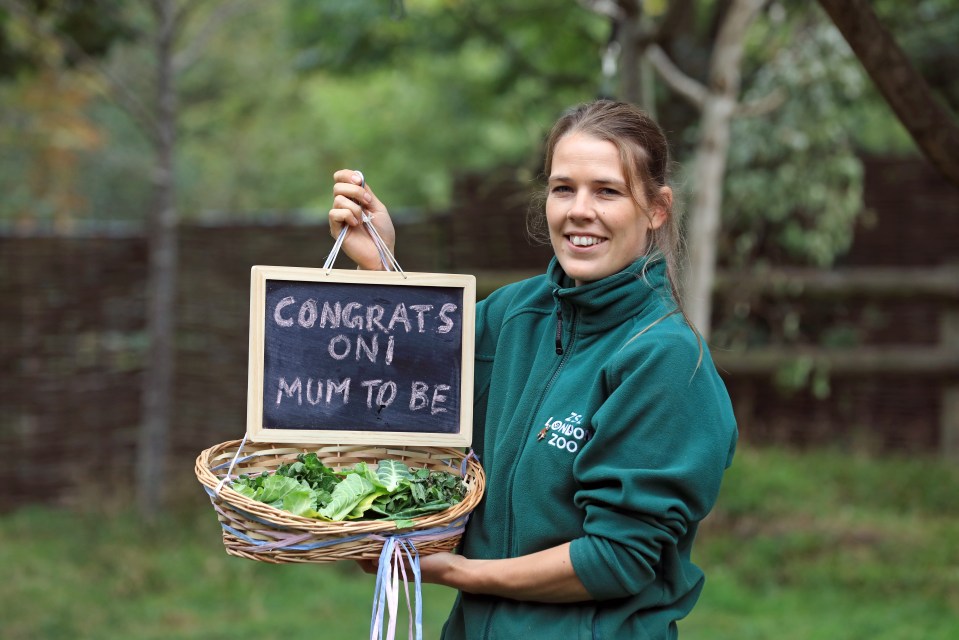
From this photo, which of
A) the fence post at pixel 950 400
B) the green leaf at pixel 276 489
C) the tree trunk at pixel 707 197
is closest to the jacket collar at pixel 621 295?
the green leaf at pixel 276 489

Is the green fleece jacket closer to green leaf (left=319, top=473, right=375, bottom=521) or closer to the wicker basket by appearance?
the wicker basket

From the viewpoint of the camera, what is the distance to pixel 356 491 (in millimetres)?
2148

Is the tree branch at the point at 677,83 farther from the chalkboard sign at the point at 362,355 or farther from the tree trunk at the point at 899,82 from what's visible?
the chalkboard sign at the point at 362,355

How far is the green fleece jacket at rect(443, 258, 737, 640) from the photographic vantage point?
1973 millimetres

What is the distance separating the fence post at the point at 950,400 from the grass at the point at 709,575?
2.58 feet

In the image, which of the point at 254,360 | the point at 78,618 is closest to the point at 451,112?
the point at 78,618

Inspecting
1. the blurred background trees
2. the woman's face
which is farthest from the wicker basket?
the blurred background trees

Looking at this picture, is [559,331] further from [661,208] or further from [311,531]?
[311,531]

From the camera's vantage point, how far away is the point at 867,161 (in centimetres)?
823

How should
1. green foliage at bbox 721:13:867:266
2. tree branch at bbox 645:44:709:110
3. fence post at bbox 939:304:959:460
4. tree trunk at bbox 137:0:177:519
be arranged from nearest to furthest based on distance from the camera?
1. tree branch at bbox 645:44:709:110
2. tree trunk at bbox 137:0:177:519
3. green foliage at bbox 721:13:867:266
4. fence post at bbox 939:304:959:460

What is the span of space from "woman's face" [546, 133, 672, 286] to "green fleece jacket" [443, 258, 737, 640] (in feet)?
0.15

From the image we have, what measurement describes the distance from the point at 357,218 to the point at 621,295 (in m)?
0.65

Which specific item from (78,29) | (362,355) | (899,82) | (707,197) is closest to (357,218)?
(362,355)

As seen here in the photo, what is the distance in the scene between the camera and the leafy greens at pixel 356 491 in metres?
2.12
